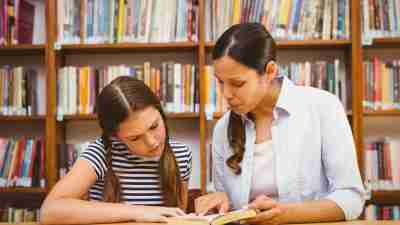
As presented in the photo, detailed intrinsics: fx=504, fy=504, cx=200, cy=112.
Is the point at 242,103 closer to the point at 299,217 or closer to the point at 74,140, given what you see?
the point at 299,217

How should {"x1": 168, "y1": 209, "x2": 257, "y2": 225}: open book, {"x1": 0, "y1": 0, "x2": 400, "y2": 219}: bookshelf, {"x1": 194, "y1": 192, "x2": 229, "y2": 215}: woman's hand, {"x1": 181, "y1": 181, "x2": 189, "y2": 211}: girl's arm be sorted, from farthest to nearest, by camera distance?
1. {"x1": 0, "y1": 0, "x2": 400, "y2": 219}: bookshelf
2. {"x1": 181, "y1": 181, "x2": 189, "y2": 211}: girl's arm
3. {"x1": 194, "y1": 192, "x2": 229, "y2": 215}: woman's hand
4. {"x1": 168, "y1": 209, "x2": 257, "y2": 225}: open book

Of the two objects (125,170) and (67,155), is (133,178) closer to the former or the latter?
(125,170)

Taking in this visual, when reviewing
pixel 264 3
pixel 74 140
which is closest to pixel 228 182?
pixel 264 3

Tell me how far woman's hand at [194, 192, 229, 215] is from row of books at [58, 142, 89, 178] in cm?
140

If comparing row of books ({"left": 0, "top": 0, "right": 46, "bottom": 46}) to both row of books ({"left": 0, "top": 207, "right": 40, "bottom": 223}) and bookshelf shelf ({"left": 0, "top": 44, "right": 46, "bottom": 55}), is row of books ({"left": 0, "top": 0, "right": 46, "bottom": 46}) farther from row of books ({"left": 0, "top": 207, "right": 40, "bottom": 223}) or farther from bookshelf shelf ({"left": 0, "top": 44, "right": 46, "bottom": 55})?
row of books ({"left": 0, "top": 207, "right": 40, "bottom": 223})

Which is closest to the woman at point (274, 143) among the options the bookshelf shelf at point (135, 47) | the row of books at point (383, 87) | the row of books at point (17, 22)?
the bookshelf shelf at point (135, 47)

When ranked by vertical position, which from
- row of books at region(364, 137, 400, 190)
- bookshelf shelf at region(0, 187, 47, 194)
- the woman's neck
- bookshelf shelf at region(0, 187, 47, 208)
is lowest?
bookshelf shelf at region(0, 187, 47, 208)

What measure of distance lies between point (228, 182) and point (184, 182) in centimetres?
18

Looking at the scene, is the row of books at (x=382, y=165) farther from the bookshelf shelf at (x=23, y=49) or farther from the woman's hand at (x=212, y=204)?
the bookshelf shelf at (x=23, y=49)

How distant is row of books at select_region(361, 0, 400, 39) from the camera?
2.62m

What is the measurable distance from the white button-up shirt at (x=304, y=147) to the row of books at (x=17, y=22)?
1695 mm

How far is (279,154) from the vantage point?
5.05ft

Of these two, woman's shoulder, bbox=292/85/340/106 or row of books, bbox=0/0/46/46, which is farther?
row of books, bbox=0/0/46/46

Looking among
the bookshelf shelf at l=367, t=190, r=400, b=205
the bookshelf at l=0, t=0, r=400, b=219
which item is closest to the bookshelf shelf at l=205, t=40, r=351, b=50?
the bookshelf at l=0, t=0, r=400, b=219
